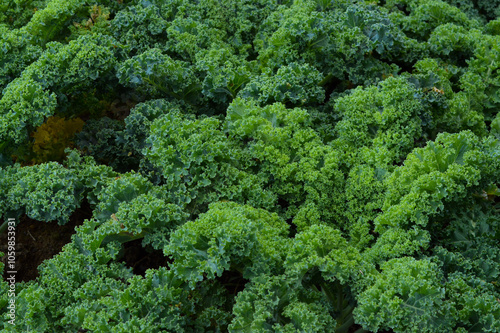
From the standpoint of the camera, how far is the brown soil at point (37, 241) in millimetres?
5539

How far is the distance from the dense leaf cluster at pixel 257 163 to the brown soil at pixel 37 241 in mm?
666

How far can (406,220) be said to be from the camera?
450cm

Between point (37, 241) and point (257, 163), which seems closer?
point (257, 163)

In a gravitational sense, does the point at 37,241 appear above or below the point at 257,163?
below

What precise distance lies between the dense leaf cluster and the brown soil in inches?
26.2

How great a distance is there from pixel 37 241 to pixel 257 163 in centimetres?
247

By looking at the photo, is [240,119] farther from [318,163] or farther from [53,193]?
[53,193]

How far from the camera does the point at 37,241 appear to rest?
5.71 meters

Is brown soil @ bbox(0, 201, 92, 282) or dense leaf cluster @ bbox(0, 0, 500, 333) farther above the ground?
dense leaf cluster @ bbox(0, 0, 500, 333)

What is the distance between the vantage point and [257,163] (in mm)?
5277

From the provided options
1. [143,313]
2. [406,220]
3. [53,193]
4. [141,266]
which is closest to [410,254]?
[406,220]

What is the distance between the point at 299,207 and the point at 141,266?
1.68 metres

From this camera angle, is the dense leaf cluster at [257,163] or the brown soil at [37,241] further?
the brown soil at [37,241]

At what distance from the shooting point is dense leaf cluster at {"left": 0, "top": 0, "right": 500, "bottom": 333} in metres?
4.13
